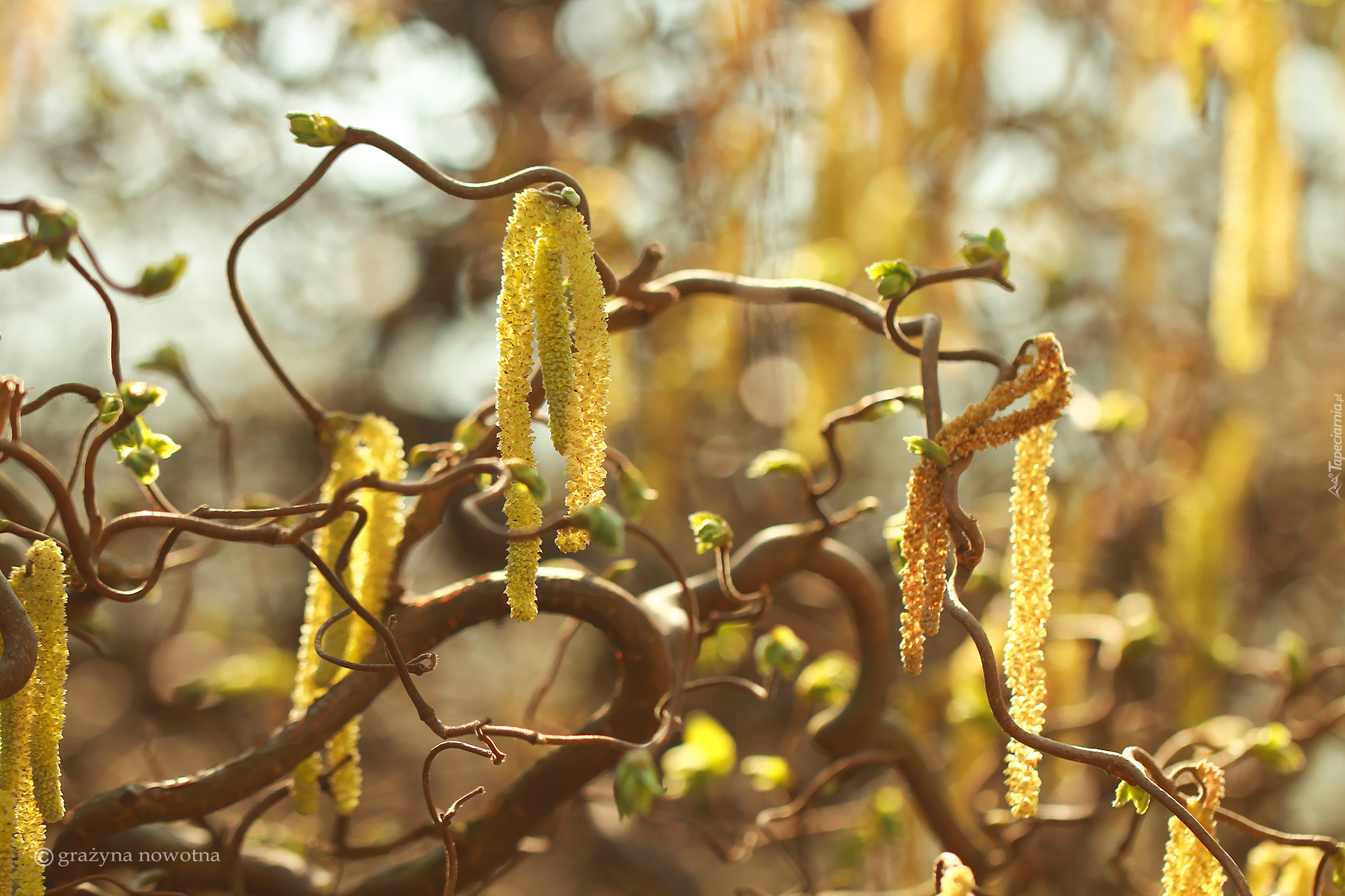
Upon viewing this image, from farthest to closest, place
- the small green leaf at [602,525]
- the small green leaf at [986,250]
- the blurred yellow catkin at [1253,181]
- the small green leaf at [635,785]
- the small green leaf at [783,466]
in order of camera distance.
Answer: the blurred yellow catkin at [1253,181], the small green leaf at [783,466], the small green leaf at [986,250], the small green leaf at [635,785], the small green leaf at [602,525]

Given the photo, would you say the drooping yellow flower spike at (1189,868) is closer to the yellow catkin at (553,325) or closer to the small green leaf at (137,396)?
the yellow catkin at (553,325)

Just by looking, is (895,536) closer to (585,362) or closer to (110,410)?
(585,362)

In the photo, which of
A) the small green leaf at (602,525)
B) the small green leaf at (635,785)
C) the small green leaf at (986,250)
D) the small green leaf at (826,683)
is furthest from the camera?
the small green leaf at (826,683)

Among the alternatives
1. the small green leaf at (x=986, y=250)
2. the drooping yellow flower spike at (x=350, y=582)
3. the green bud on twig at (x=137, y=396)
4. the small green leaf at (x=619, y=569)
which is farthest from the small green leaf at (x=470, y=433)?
the small green leaf at (x=986, y=250)

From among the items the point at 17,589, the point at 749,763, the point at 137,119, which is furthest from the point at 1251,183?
the point at 137,119

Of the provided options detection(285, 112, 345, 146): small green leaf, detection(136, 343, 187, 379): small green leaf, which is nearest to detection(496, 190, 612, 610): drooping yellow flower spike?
detection(285, 112, 345, 146): small green leaf

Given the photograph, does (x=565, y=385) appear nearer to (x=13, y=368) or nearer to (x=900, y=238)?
(x=900, y=238)

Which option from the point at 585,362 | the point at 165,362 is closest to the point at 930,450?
the point at 585,362
